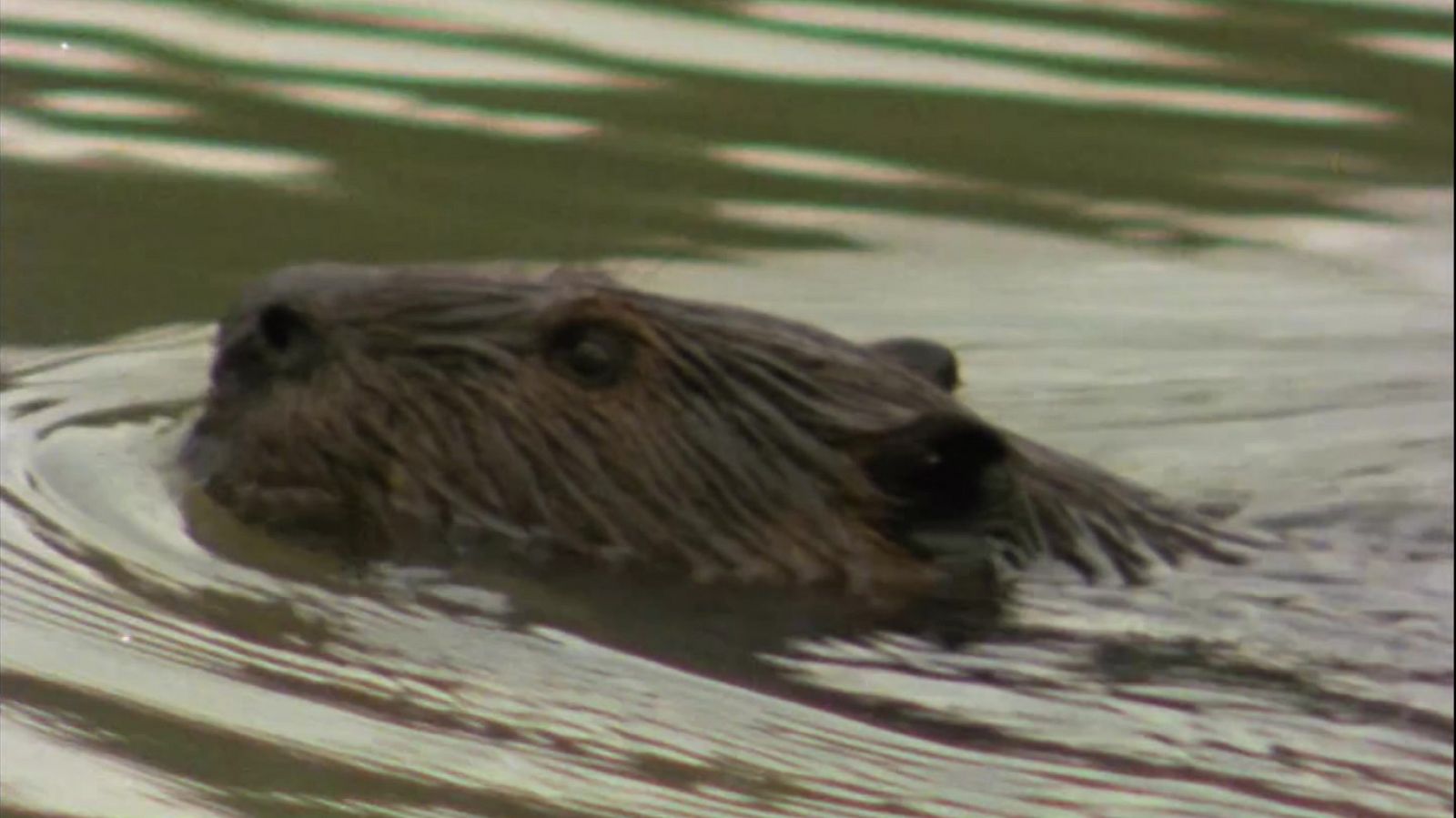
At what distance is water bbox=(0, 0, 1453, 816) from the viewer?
4809 millimetres

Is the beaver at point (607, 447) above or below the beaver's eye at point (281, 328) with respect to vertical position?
below

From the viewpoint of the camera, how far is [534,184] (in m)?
8.70

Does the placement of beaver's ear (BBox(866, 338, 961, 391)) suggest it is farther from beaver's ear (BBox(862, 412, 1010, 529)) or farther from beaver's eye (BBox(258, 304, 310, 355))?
beaver's eye (BBox(258, 304, 310, 355))

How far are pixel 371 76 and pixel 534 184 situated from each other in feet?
2.49

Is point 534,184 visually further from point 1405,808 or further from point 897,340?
point 1405,808

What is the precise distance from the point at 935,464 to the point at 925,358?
50cm

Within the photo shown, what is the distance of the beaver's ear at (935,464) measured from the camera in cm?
606

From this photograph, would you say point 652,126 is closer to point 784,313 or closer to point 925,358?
point 784,313

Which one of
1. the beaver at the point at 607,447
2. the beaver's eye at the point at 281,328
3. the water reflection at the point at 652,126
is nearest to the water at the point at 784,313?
the water reflection at the point at 652,126

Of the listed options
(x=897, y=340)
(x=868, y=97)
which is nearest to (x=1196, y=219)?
(x=868, y=97)

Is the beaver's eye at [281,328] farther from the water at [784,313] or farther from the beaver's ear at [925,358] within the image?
the beaver's ear at [925,358]

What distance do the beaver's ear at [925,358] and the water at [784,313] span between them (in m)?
0.57

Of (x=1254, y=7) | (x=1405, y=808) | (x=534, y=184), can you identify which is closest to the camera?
(x=1405, y=808)

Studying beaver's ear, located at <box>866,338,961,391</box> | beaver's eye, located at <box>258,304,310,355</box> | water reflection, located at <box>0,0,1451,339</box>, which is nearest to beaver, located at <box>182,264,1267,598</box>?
beaver's eye, located at <box>258,304,310,355</box>
